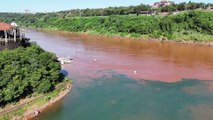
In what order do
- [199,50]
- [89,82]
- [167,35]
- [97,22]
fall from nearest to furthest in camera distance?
[89,82]
[199,50]
[167,35]
[97,22]

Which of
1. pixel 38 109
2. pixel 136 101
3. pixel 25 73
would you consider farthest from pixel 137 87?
pixel 25 73

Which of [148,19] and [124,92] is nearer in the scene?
[124,92]

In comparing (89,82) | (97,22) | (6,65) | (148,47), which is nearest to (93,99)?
(89,82)

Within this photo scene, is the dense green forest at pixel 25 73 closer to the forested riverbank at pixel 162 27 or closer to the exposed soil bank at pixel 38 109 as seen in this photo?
the exposed soil bank at pixel 38 109

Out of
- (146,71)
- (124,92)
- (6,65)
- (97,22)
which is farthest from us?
(97,22)

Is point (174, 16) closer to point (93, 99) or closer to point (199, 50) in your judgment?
point (199, 50)

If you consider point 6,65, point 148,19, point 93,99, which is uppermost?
point 148,19

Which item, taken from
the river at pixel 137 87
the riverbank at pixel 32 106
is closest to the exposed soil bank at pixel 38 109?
the riverbank at pixel 32 106
